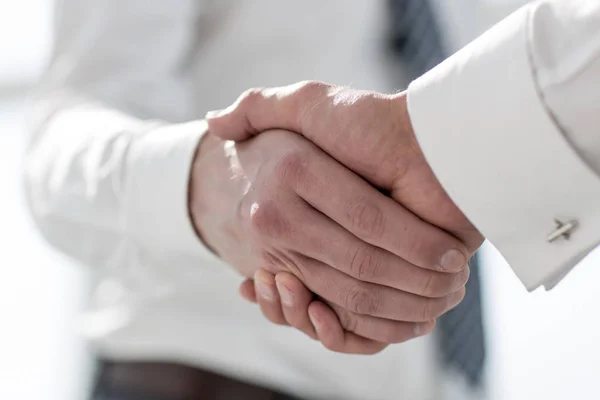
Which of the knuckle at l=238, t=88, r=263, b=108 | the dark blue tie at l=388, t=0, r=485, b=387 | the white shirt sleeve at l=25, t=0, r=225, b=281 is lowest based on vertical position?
the dark blue tie at l=388, t=0, r=485, b=387

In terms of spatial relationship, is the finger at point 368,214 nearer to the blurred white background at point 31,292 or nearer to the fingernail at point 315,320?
the fingernail at point 315,320

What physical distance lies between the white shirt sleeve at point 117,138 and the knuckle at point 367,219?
7.0 inches

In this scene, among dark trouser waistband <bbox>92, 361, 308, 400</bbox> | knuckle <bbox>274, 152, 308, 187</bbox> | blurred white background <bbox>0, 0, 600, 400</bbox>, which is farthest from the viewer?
blurred white background <bbox>0, 0, 600, 400</bbox>

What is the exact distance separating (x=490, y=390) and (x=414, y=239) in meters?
0.49

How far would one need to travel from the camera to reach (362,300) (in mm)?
531

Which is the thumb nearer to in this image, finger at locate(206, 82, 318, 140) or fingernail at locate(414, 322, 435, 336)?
finger at locate(206, 82, 318, 140)

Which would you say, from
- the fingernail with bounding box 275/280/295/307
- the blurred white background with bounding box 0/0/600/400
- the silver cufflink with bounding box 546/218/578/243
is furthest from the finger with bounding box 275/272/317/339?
the blurred white background with bounding box 0/0/600/400

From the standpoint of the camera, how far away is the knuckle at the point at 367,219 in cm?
49

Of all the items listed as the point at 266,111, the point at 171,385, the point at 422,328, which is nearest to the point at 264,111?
the point at 266,111

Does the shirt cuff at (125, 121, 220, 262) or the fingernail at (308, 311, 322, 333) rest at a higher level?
the shirt cuff at (125, 121, 220, 262)

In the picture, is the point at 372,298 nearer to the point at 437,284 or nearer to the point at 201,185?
the point at 437,284

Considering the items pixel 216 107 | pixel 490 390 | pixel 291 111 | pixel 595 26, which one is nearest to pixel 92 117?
pixel 216 107

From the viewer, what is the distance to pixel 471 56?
442 mm

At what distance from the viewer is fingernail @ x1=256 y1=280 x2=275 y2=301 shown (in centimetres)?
58
